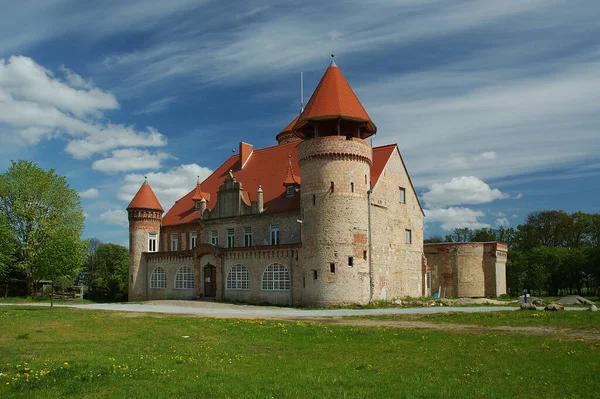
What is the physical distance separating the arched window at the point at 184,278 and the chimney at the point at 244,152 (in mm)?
10544

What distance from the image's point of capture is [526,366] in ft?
38.4

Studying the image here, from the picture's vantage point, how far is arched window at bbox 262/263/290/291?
125 ft

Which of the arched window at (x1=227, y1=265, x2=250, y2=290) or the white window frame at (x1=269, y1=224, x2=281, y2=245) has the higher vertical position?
the white window frame at (x1=269, y1=224, x2=281, y2=245)

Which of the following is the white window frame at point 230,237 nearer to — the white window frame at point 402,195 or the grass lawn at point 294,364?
the white window frame at point 402,195

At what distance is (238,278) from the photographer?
40.9 metres

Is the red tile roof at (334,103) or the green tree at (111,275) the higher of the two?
the red tile roof at (334,103)

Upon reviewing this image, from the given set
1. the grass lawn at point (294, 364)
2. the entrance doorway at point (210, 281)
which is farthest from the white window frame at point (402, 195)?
the grass lawn at point (294, 364)

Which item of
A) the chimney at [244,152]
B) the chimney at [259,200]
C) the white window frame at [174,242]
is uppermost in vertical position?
the chimney at [244,152]

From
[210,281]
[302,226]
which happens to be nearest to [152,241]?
→ [210,281]

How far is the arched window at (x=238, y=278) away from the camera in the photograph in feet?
132

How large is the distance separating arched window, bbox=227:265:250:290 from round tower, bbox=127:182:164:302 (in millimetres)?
11906

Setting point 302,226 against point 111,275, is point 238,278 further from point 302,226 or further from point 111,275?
point 111,275

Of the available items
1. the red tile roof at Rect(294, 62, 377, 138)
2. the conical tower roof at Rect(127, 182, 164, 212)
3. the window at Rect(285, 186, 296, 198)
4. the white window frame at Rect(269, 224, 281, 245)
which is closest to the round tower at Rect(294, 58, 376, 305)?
the red tile roof at Rect(294, 62, 377, 138)

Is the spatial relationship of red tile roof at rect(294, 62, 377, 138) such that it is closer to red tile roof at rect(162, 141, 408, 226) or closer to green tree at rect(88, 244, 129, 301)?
red tile roof at rect(162, 141, 408, 226)
